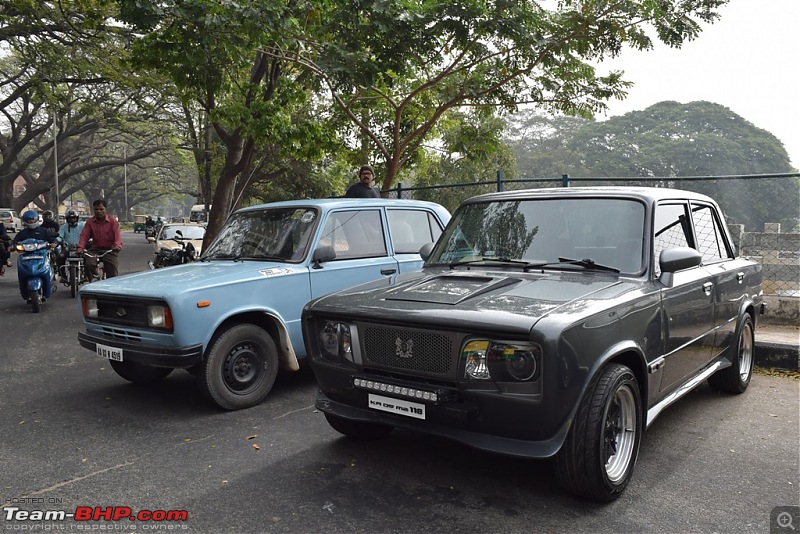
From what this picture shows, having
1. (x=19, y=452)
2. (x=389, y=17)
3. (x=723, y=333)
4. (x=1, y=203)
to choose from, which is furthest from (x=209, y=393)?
(x=1, y=203)

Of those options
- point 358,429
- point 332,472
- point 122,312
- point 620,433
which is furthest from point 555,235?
point 122,312

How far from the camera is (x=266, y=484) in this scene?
3.75 metres

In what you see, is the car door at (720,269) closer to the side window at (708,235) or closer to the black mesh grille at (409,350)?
the side window at (708,235)

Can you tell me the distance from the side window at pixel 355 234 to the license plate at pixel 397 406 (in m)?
2.66

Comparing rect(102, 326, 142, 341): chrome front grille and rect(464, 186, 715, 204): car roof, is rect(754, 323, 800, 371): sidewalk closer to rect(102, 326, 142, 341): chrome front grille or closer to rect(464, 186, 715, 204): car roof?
rect(464, 186, 715, 204): car roof

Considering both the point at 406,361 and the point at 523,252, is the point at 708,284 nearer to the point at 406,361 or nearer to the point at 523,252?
the point at 523,252

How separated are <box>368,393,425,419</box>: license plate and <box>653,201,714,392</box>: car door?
167 cm

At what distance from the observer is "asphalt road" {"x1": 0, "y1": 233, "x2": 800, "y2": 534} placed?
10.8ft

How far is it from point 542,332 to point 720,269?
276 centimetres

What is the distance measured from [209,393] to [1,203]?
36.3m

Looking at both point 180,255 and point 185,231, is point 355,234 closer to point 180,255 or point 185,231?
point 180,255

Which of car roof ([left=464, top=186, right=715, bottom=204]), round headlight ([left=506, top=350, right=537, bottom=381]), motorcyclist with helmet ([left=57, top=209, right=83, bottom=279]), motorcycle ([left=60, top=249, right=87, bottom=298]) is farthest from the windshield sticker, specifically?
motorcyclist with helmet ([left=57, top=209, right=83, bottom=279])

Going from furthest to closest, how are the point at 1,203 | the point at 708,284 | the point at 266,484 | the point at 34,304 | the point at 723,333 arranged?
the point at 1,203
the point at 34,304
the point at 723,333
the point at 708,284
the point at 266,484

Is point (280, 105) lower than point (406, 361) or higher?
higher
